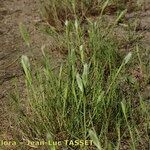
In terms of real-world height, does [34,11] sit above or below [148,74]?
above

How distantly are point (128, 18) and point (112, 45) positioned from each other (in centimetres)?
56

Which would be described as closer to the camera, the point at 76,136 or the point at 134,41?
the point at 76,136

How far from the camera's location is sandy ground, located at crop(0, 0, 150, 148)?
2096 millimetres

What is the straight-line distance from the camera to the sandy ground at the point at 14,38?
82.5 inches

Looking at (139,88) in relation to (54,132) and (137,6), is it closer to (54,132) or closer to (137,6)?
(54,132)

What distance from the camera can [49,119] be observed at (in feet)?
5.57

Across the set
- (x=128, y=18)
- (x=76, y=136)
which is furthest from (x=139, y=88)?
(x=128, y=18)

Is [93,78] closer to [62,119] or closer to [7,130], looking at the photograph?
[62,119]

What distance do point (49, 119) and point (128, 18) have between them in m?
1.24

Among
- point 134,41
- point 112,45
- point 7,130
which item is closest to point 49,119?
point 7,130

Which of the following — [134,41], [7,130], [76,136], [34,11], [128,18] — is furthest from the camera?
[34,11]

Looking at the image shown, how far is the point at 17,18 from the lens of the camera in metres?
2.87

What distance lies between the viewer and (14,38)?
262 cm

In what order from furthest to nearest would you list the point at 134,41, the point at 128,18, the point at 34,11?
1. the point at 34,11
2. the point at 128,18
3. the point at 134,41
